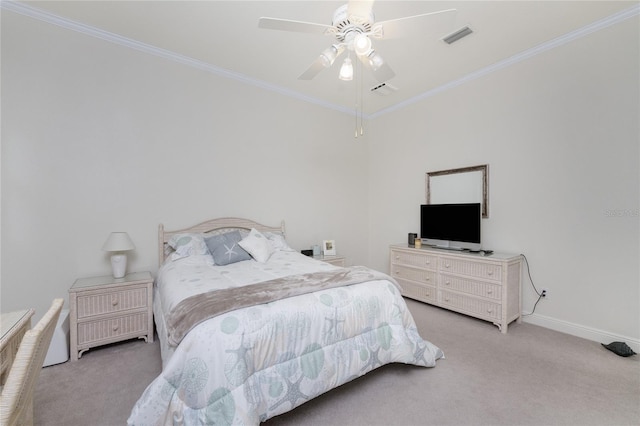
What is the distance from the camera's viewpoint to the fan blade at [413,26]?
1.69 meters

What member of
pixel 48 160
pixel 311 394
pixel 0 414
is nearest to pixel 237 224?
pixel 48 160

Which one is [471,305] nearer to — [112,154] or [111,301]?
[111,301]

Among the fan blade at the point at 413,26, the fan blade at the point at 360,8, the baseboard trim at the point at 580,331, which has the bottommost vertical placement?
the baseboard trim at the point at 580,331

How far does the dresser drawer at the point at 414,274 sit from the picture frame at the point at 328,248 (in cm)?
93

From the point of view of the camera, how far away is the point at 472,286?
3.19 m

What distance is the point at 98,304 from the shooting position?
8.04ft

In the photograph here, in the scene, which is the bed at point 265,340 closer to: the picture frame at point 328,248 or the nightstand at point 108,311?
the nightstand at point 108,311

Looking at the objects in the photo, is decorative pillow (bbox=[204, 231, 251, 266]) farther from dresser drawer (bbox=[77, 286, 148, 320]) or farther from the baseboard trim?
the baseboard trim

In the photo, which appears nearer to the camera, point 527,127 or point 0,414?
point 0,414

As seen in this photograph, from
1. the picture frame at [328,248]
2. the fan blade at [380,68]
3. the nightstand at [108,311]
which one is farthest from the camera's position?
the picture frame at [328,248]

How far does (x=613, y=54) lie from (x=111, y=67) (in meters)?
4.99

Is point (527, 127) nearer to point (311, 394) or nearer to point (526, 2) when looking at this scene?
point (526, 2)

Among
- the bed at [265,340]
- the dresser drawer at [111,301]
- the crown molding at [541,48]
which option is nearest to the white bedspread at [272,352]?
the bed at [265,340]

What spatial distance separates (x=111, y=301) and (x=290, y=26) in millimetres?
2747
